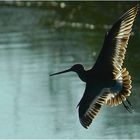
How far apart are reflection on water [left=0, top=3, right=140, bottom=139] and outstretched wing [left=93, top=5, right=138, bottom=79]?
1404mm

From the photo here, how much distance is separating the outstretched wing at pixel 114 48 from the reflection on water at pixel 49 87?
1.40 m

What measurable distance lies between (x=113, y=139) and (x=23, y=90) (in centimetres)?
297

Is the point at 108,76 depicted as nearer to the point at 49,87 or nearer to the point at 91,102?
the point at 91,102

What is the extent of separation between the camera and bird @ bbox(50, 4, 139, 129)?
619cm

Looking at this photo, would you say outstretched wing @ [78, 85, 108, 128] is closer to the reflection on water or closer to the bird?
the bird

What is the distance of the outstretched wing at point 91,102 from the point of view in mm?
6211

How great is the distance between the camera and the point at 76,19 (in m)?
18.6

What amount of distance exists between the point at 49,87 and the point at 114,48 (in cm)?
408

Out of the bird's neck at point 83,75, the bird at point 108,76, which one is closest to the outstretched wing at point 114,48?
the bird at point 108,76

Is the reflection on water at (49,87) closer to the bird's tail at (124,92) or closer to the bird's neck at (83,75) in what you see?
the bird's tail at (124,92)

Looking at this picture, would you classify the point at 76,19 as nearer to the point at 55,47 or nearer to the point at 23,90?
the point at 55,47

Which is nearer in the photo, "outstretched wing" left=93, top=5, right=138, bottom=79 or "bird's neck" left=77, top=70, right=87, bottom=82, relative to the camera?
"outstretched wing" left=93, top=5, right=138, bottom=79

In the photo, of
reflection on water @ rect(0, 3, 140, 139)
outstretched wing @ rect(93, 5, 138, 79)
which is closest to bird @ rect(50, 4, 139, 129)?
outstretched wing @ rect(93, 5, 138, 79)

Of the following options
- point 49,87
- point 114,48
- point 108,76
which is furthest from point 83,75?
point 49,87
